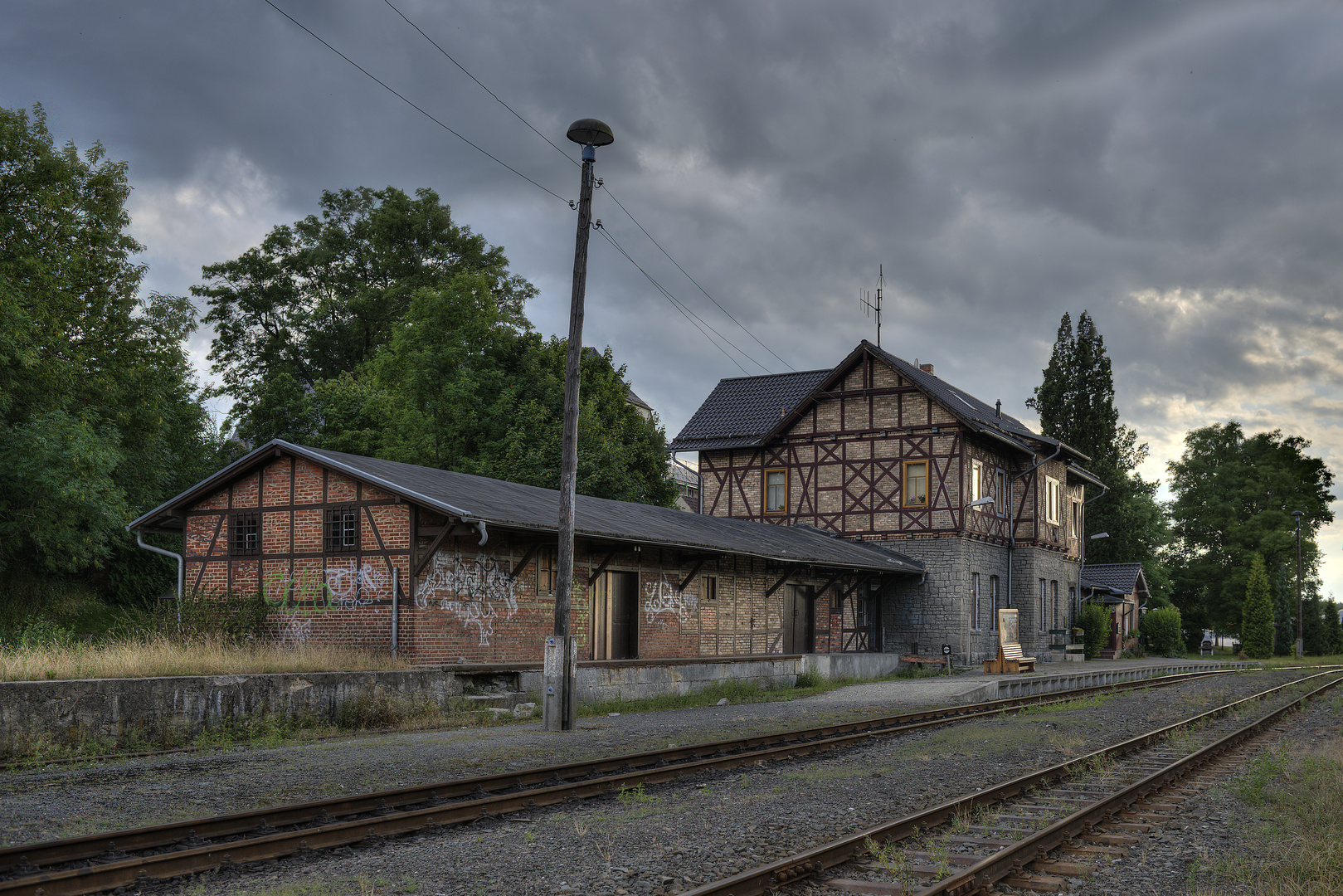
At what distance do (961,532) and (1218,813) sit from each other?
23.8 m

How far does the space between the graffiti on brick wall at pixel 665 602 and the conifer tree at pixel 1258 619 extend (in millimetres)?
41743

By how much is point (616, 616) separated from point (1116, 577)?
34.3 m

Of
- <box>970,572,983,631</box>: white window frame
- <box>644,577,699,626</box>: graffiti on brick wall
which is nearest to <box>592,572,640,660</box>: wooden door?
<box>644,577,699,626</box>: graffiti on brick wall

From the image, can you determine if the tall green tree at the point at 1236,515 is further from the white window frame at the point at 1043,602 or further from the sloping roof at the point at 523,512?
the sloping roof at the point at 523,512

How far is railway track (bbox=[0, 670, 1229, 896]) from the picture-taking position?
20.6ft

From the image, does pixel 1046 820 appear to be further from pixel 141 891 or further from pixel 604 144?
pixel 604 144

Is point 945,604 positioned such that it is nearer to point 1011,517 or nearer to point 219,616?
point 1011,517

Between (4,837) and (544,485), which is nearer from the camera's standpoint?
(4,837)

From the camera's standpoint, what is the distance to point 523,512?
61.2 feet

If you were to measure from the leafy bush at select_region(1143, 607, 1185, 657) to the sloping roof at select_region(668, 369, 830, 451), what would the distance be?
2287cm

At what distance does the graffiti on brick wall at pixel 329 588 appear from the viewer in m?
17.8

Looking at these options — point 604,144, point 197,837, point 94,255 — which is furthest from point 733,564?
point 94,255

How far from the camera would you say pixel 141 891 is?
6109mm

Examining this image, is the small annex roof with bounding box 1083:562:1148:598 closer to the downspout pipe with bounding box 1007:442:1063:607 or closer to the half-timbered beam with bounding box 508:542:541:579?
the downspout pipe with bounding box 1007:442:1063:607
